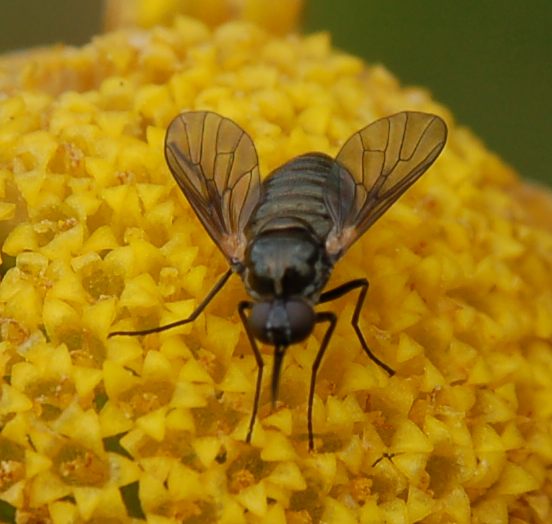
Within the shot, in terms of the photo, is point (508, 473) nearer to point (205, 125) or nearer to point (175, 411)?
point (175, 411)

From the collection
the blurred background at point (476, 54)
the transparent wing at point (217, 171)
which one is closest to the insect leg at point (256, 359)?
the transparent wing at point (217, 171)

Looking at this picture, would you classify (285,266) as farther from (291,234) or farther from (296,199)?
(296,199)

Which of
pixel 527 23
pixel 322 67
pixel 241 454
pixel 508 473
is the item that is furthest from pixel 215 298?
pixel 527 23

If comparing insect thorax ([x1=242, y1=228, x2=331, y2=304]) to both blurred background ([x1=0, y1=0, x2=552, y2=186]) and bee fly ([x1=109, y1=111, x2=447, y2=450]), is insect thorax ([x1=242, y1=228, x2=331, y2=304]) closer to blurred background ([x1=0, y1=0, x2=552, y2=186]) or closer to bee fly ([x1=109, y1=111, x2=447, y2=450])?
bee fly ([x1=109, y1=111, x2=447, y2=450])

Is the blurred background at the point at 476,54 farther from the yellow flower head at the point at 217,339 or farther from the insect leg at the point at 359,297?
the insect leg at the point at 359,297

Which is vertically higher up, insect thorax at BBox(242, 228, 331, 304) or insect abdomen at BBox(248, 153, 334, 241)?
insect abdomen at BBox(248, 153, 334, 241)

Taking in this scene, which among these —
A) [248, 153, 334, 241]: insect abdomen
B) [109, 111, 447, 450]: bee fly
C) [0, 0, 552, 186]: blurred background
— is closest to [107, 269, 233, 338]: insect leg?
[109, 111, 447, 450]: bee fly
